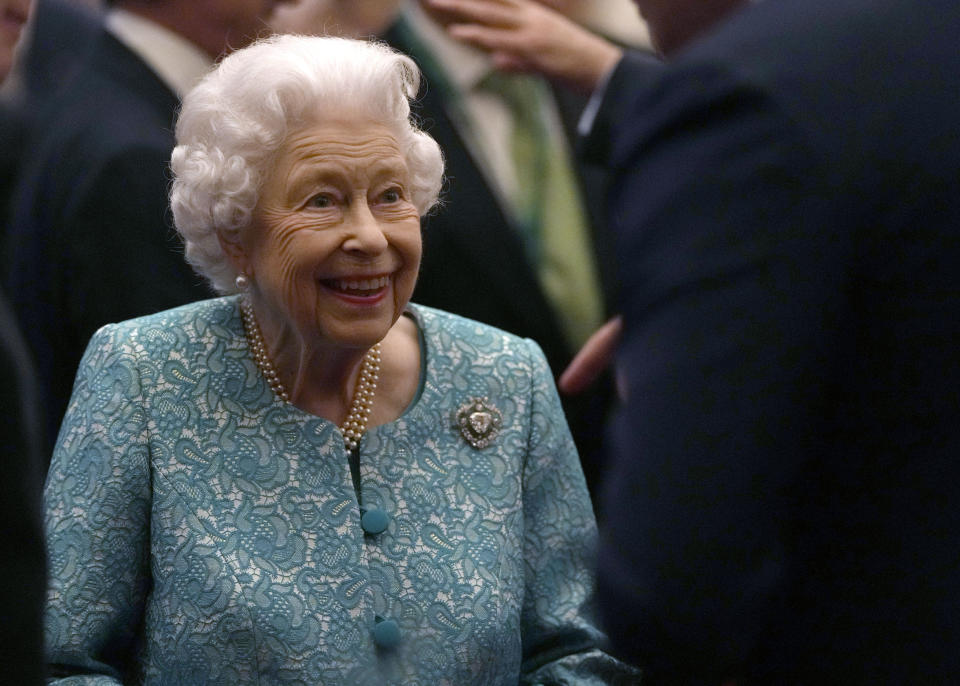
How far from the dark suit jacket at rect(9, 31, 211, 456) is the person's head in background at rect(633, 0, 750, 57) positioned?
1.10 m

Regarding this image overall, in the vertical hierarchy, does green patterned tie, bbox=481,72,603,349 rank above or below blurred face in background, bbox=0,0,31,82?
below

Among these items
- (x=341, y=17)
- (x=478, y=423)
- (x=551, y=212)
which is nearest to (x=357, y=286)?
(x=478, y=423)

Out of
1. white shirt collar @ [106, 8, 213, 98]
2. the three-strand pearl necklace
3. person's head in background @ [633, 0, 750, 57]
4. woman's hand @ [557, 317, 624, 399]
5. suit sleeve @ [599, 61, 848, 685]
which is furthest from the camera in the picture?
white shirt collar @ [106, 8, 213, 98]

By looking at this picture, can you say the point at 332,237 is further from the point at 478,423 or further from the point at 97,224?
the point at 97,224

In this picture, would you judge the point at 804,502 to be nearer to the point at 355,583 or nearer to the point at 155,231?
the point at 355,583

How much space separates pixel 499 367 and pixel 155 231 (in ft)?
2.84

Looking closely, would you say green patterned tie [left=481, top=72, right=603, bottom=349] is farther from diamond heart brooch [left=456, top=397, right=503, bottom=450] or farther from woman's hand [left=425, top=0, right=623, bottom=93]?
diamond heart brooch [left=456, top=397, right=503, bottom=450]

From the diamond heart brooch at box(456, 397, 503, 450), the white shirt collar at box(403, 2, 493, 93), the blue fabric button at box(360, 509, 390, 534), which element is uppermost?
the white shirt collar at box(403, 2, 493, 93)

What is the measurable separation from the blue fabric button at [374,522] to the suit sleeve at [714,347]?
0.93 metres

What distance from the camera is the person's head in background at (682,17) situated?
279 centimetres

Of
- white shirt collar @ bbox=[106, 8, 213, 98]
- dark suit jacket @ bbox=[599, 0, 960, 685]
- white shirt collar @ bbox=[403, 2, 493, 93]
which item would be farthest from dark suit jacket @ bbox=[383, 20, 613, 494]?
dark suit jacket @ bbox=[599, 0, 960, 685]

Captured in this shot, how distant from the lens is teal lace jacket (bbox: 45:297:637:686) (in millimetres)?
2262

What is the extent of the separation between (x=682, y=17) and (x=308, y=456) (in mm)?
1226

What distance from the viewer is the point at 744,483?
1428mm
